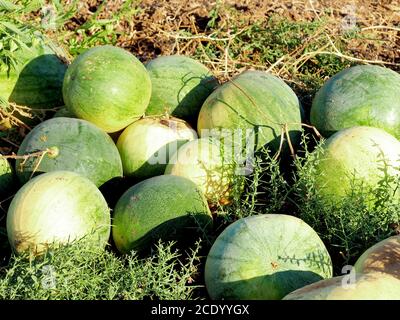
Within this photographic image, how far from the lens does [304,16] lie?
Result: 5.93m

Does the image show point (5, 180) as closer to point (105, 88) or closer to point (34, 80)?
point (105, 88)

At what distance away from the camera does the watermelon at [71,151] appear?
12.9ft

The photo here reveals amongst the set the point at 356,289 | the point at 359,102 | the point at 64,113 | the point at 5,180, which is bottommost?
the point at 5,180

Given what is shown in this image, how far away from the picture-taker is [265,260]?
3.05 m

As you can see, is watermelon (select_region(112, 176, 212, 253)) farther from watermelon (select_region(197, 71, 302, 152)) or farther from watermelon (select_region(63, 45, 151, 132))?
watermelon (select_region(63, 45, 151, 132))

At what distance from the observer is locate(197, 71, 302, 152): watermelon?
4.18m

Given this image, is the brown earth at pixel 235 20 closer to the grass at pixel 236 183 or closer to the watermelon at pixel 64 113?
the grass at pixel 236 183

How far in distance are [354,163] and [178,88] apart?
1310 millimetres

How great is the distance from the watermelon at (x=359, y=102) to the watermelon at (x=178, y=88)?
28.4 inches

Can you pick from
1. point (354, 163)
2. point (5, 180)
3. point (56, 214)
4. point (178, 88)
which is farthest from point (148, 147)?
Answer: point (354, 163)

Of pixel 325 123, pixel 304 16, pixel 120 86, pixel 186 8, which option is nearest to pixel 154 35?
pixel 186 8

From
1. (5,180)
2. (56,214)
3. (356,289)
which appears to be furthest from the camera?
(5,180)

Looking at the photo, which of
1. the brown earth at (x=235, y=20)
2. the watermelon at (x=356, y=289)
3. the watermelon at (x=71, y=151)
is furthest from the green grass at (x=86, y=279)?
the brown earth at (x=235, y=20)
